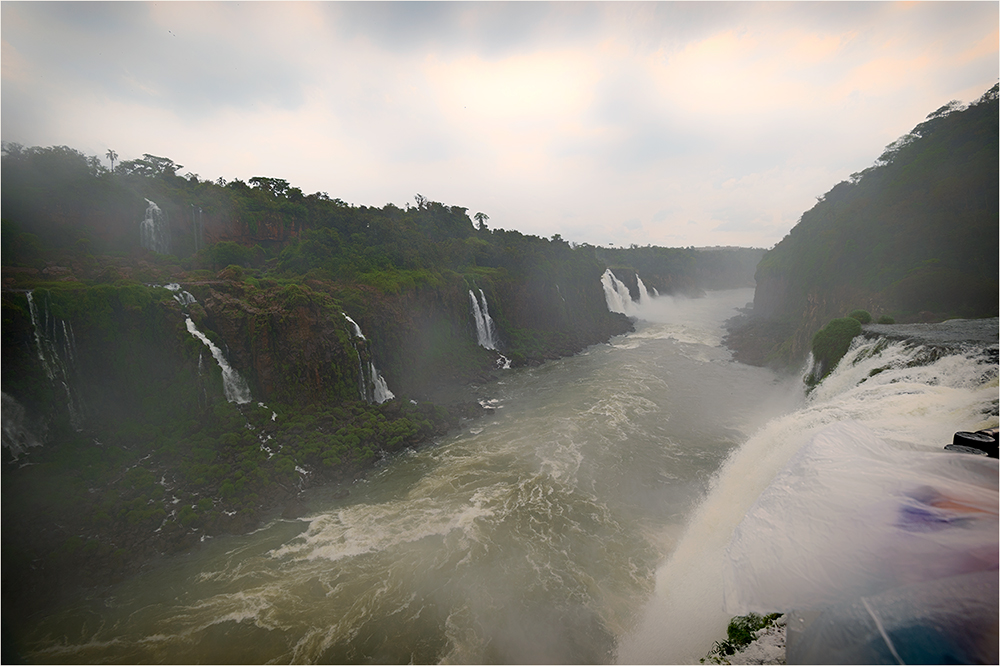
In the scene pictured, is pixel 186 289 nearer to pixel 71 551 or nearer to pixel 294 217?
pixel 71 551

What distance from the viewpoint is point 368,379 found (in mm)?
21453

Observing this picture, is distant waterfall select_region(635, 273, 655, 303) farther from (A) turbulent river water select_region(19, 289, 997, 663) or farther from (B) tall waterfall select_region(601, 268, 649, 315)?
(A) turbulent river water select_region(19, 289, 997, 663)

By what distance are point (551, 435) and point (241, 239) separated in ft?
111

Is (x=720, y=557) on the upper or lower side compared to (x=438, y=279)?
lower

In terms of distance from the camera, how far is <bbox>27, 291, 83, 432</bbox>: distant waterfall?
13.5 meters

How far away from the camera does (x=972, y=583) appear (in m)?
3.17

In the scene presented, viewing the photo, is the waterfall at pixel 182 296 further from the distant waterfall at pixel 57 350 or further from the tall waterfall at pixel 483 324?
the tall waterfall at pixel 483 324

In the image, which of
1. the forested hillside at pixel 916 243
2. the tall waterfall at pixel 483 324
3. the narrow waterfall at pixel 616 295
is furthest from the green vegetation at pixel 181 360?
the narrow waterfall at pixel 616 295

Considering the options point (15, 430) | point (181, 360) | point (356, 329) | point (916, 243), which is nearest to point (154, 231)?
point (181, 360)

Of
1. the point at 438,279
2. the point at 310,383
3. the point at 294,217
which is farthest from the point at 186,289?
the point at 294,217

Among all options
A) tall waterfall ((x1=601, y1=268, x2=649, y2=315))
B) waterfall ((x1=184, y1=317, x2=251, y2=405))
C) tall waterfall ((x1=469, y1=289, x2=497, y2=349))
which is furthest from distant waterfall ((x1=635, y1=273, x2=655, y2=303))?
waterfall ((x1=184, y1=317, x2=251, y2=405))

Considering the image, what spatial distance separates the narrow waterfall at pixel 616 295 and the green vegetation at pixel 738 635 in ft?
166

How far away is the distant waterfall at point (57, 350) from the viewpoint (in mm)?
13453

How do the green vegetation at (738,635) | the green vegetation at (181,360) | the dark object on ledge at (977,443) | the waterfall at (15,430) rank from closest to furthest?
the dark object on ledge at (977,443)
the green vegetation at (738,635)
the green vegetation at (181,360)
the waterfall at (15,430)
